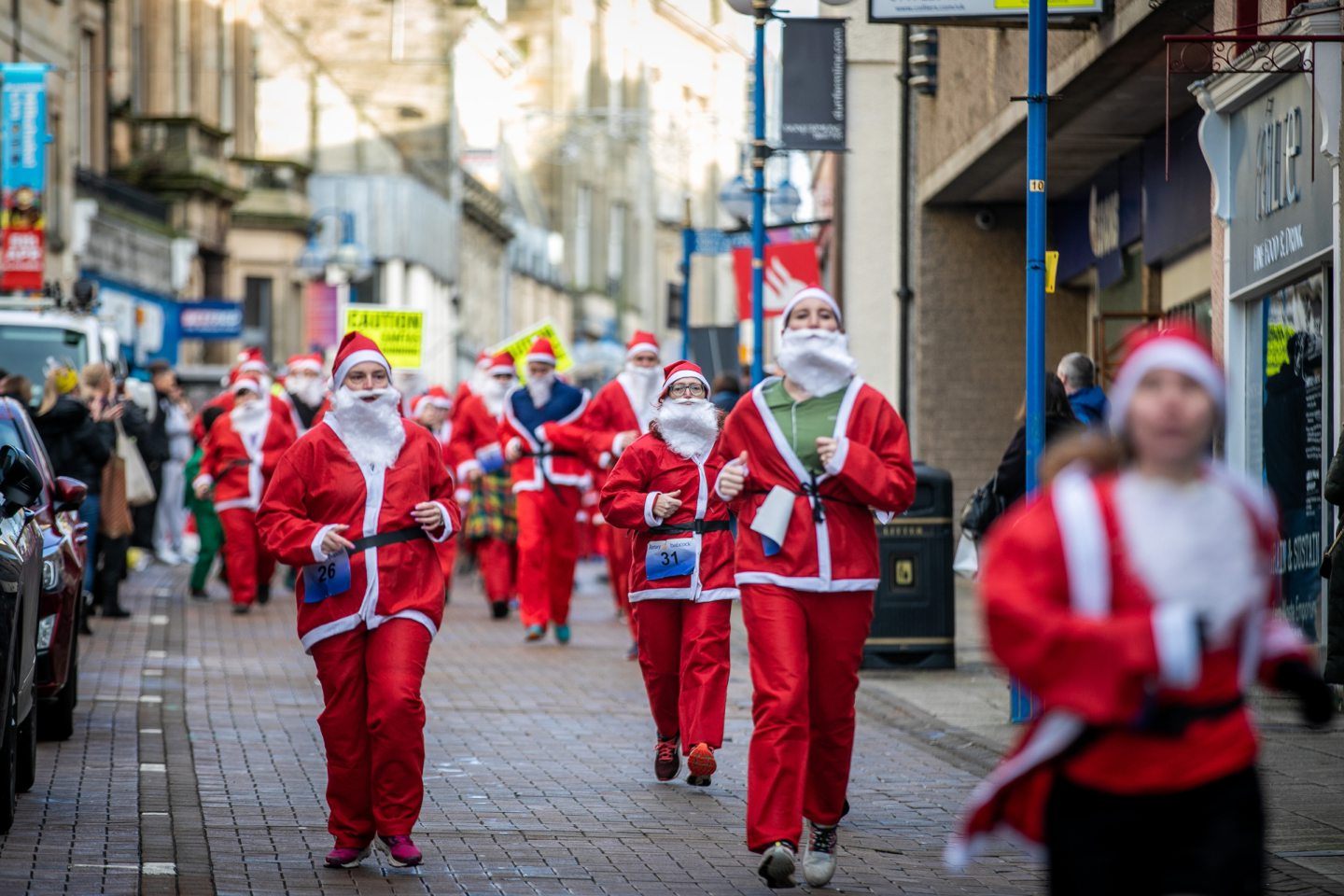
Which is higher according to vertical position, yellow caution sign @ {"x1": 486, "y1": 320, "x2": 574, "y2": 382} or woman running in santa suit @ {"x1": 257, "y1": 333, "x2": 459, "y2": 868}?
yellow caution sign @ {"x1": 486, "y1": 320, "x2": 574, "y2": 382}

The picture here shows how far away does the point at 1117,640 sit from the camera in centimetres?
425

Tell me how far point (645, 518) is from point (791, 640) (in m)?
2.76

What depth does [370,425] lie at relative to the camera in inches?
327

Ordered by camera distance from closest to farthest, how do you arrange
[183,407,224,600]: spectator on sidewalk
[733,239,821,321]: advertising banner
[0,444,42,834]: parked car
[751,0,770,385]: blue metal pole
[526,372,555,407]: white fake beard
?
[0,444,42,834]: parked car < [526,372,555,407]: white fake beard < [751,0,770,385]: blue metal pole < [183,407,224,600]: spectator on sidewalk < [733,239,821,321]: advertising banner

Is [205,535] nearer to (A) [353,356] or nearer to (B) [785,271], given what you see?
(B) [785,271]

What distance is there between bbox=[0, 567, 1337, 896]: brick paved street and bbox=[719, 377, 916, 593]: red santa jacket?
3.35ft

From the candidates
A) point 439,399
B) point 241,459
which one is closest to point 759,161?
point 439,399

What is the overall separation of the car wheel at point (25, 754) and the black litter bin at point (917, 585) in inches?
249

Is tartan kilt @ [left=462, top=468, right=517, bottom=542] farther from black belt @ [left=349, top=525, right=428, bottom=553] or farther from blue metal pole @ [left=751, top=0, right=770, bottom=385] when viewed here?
black belt @ [left=349, top=525, right=428, bottom=553]

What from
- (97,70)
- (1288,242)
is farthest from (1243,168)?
(97,70)

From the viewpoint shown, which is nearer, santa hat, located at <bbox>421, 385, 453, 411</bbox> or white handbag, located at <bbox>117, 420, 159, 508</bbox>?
white handbag, located at <bbox>117, 420, 159, 508</bbox>

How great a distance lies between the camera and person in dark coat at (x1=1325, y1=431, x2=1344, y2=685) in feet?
33.1

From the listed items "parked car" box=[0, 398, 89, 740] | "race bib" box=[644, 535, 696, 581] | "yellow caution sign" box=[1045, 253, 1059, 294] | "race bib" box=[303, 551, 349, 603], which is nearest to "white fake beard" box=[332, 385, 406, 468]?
"race bib" box=[303, 551, 349, 603]

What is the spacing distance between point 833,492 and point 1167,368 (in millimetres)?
3527
